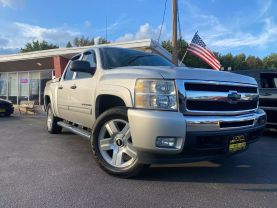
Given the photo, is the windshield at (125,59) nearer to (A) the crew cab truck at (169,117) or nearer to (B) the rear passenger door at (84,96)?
(B) the rear passenger door at (84,96)

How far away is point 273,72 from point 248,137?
5.01 m

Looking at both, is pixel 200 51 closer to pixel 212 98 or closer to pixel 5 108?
pixel 5 108

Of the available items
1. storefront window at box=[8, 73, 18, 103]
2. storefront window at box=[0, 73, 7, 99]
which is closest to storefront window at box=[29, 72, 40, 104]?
storefront window at box=[8, 73, 18, 103]

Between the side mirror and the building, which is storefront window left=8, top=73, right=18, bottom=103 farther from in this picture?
the side mirror

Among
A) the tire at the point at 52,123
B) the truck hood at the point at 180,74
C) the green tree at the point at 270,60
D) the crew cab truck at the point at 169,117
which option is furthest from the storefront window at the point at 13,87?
the green tree at the point at 270,60

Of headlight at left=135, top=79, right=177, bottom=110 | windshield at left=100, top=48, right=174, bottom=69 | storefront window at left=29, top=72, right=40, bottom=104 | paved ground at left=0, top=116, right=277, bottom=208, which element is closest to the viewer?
paved ground at left=0, top=116, right=277, bottom=208

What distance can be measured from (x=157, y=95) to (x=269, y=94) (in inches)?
213

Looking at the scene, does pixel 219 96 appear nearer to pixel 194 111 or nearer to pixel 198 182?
pixel 194 111

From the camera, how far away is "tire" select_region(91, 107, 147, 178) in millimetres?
4414

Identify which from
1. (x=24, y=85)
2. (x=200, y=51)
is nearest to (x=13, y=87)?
(x=24, y=85)

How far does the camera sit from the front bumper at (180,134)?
3.91 metres

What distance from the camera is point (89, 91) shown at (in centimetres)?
548

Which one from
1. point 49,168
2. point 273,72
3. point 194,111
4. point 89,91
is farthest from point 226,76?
point 273,72

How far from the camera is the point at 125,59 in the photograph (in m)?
5.75
